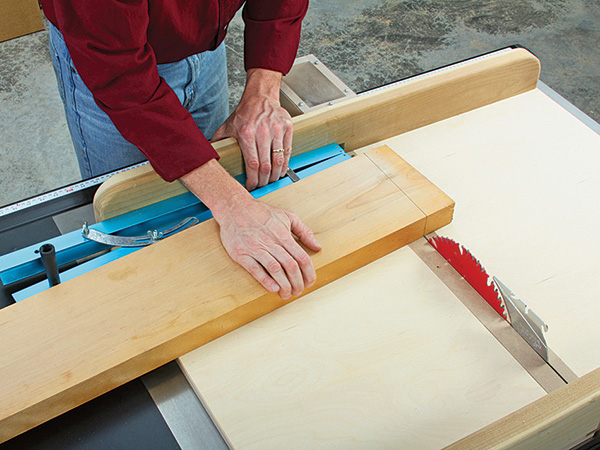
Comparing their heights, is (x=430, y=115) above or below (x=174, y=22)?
below

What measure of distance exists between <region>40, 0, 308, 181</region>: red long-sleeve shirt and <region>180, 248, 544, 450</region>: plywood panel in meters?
0.41

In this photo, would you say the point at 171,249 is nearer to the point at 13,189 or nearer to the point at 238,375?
the point at 238,375

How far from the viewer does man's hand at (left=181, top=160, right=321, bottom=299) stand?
Answer: 119 cm

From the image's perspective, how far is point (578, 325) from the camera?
1188mm

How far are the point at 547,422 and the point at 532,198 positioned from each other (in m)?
0.64

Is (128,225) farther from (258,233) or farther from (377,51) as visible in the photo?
(377,51)

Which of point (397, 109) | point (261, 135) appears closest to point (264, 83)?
point (261, 135)

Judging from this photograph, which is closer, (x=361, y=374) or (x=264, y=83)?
(x=361, y=374)

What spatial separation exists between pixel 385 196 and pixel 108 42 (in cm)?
64

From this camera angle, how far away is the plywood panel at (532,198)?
4.01ft

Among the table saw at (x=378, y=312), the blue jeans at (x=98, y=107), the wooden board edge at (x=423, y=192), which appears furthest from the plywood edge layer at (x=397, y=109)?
the blue jeans at (x=98, y=107)

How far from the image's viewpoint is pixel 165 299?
116 centimetres

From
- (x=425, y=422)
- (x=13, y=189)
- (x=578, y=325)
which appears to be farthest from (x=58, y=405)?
(x=13, y=189)

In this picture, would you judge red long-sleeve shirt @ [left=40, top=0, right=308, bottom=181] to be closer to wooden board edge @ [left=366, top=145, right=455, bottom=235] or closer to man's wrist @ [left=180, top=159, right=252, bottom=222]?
man's wrist @ [left=180, top=159, right=252, bottom=222]
